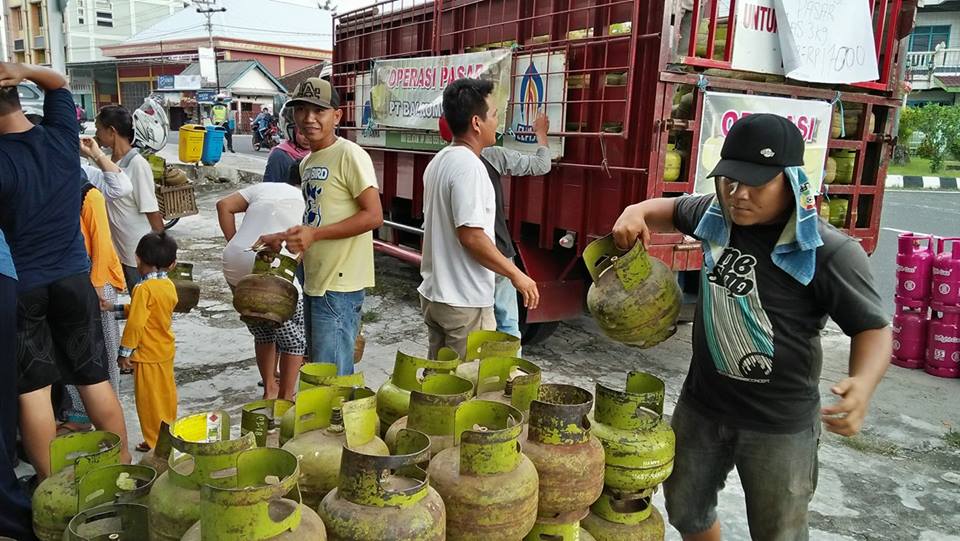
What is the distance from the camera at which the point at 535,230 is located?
17.9ft

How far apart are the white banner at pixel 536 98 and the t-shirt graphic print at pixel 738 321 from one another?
8.79 feet

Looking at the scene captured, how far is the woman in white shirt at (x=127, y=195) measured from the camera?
461 centimetres

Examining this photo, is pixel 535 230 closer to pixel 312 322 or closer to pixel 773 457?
pixel 312 322

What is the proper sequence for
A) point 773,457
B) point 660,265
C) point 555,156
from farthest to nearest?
point 555,156
point 660,265
point 773,457

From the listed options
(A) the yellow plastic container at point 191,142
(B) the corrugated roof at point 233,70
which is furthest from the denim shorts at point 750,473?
(B) the corrugated roof at point 233,70

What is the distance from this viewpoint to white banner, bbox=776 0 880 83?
448 cm

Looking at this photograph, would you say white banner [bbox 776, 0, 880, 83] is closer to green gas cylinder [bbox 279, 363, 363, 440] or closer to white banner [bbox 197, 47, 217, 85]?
green gas cylinder [bbox 279, 363, 363, 440]

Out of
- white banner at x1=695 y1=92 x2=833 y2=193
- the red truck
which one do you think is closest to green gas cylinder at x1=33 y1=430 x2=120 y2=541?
the red truck

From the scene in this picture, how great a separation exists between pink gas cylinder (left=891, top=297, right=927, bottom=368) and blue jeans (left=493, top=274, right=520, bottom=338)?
3.38 m

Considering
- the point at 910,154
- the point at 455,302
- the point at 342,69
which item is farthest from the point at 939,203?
the point at 455,302

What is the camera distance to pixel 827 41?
4602 mm

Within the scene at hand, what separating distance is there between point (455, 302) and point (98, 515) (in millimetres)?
1846

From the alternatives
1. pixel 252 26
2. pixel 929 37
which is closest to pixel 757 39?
pixel 929 37

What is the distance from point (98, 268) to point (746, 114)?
4.04 metres
